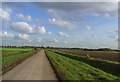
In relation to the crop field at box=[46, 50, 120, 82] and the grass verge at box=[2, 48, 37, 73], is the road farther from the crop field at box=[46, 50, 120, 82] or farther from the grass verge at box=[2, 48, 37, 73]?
the grass verge at box=[2, 48, 37, 73]

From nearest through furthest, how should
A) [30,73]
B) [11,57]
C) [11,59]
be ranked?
[30,73], [11,59], [11,57]

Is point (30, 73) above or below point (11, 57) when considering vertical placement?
below

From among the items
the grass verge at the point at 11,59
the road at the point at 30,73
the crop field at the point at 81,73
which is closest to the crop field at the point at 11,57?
the grass verge at the point at 11,59

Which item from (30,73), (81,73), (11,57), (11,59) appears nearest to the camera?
(30,73)

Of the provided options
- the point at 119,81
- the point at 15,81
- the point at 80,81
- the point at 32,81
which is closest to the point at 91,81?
the point at 80,81

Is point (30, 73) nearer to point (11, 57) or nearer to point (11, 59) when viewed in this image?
point (11, 59)

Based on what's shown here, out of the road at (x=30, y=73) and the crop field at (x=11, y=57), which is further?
the crop field at (x=11, y=57)

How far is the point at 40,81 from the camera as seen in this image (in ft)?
52.4

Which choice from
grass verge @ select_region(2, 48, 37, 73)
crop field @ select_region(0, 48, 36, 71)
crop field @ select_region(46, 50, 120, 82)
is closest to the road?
crop field @ select_region(46, 50, 120, 82)

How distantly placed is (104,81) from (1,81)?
721cm

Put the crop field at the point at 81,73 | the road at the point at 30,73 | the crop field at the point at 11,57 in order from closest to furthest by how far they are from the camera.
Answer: the road at the point at 30,73 < the crop field at the point at 81,73 < the crop field at the point at 11,57

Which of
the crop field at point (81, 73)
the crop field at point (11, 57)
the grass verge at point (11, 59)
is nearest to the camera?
the crop field at point (81, 73)

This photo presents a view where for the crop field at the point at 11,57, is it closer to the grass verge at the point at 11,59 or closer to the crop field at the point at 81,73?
the grass verge at the point at 11,59

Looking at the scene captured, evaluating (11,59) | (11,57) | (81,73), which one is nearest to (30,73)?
(81,73)
